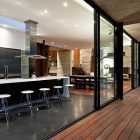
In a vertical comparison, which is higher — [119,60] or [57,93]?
[119,60]

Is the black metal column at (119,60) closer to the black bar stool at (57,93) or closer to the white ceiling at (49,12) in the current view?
the white ceiling at (49,12)

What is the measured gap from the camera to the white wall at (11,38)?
7340 millimetres

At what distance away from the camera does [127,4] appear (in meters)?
4.32

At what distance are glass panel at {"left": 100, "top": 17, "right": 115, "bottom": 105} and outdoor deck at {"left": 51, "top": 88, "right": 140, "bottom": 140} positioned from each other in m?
1.02

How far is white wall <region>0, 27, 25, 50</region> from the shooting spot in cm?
734

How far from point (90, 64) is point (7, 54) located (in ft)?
31.6

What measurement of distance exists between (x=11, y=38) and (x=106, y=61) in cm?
462

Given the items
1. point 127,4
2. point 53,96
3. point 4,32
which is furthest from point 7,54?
point 127,4

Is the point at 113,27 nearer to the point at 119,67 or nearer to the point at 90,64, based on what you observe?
the point at 119,67

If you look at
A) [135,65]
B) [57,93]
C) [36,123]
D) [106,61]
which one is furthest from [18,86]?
[135,65]

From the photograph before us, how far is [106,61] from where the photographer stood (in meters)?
5.80

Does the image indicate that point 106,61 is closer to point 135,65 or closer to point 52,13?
point 52,13

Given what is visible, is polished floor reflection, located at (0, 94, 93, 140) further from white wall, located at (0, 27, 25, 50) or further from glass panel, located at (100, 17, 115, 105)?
white wall, located at (0, 27, 25, 50)

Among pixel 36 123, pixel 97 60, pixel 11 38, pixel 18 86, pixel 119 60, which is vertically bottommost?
pixel 36 123
